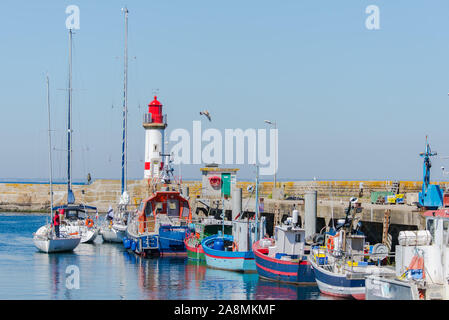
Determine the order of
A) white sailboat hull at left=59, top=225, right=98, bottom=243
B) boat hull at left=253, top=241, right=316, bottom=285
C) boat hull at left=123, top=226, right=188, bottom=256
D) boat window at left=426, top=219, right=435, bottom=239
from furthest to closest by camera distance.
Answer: white sailboat hull at left=59, top=225, right=98, bottom=243
boat hull at left=123, top=226, right=188, bottom=256
boat hull at left=253, top=241, right=316, bottom=285
boat window at left=426, top=219, right=435, bottom=239

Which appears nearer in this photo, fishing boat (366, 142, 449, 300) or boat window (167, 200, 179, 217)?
fishing boat (366, 142, 449, 300)

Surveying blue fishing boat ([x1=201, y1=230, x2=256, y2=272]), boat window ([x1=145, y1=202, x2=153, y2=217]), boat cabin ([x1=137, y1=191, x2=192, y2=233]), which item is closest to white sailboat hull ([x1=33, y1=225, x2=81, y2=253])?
boat cabin ([x1=137, y1=191, x2=192, y2=233])

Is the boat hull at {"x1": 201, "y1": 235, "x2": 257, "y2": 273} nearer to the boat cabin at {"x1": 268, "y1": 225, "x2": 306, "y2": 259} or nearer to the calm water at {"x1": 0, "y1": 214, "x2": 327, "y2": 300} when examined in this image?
the calm water at {"x1": 0, "y1": 214, "x2": 327, "y2": 300}

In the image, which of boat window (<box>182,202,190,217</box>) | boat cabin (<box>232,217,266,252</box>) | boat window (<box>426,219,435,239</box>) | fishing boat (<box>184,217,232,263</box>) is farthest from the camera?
boat window (<box>182,202,190,217</box>)

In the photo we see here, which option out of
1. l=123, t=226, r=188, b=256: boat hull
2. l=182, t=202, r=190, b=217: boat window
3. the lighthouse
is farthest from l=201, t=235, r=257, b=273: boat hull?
the lighthouse

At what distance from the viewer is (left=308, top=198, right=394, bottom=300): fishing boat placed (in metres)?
25.9

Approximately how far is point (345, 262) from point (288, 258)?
418 centimetres

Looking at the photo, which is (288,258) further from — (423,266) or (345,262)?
(423,266)

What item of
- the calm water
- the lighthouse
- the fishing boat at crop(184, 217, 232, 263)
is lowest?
the calm water

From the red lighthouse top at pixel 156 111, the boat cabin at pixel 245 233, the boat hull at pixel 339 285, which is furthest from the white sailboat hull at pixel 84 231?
the boat hull at pixel 339 285

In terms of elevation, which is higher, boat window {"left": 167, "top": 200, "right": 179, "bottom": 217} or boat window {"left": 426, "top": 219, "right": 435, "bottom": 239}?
boat window {"left": 426, "top": 219, "right": 435, "bottom": 239}

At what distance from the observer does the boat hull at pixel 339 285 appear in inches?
1019
